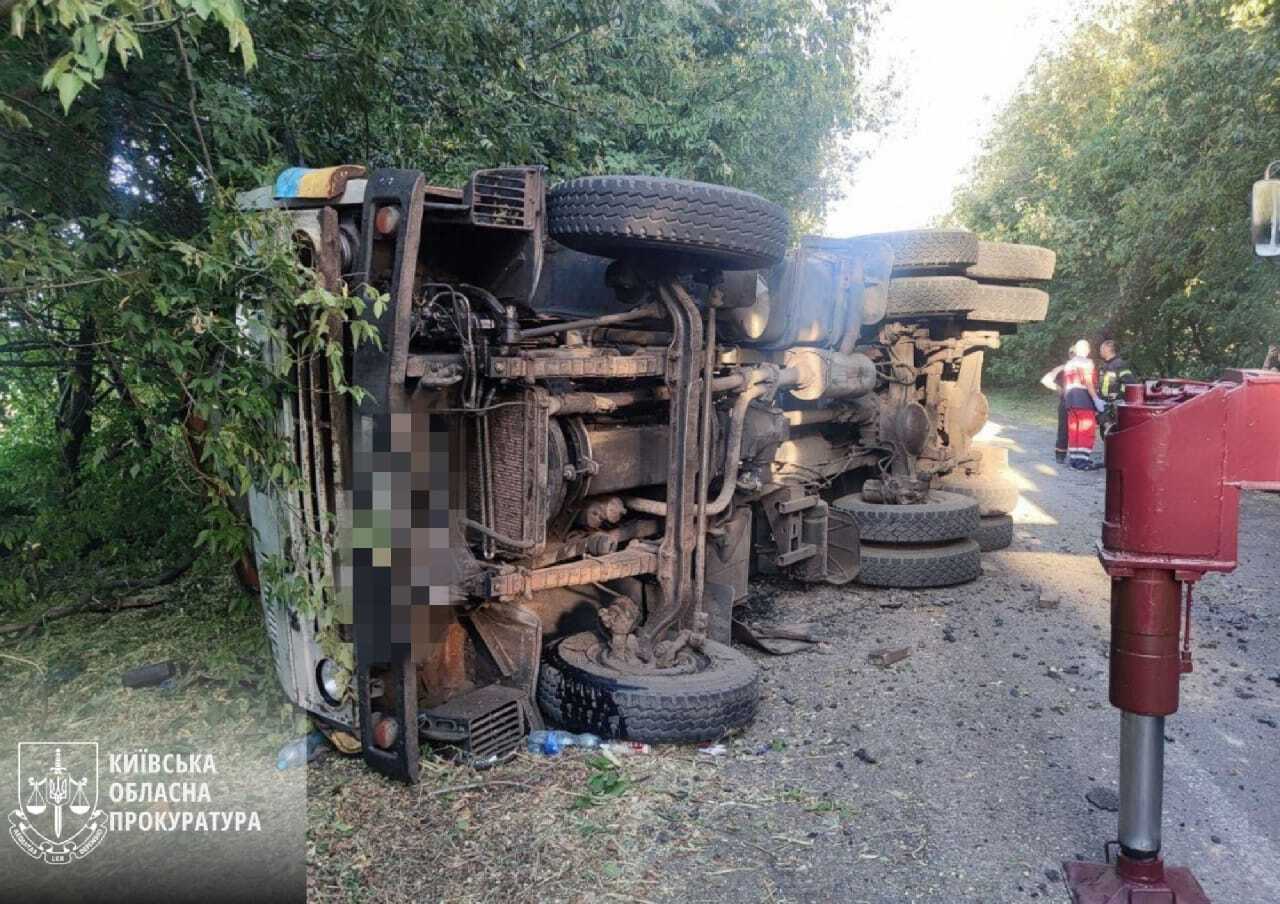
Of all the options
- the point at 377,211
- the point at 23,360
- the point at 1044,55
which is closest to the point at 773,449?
the point at 377,211

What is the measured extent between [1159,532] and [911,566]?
379cm

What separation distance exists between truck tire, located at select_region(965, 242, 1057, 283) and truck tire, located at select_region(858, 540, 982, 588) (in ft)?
7.96

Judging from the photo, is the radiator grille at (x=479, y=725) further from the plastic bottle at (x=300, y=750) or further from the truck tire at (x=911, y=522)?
the truck tire at (x=911, y=522)

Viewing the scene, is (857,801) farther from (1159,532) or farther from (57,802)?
(57,802)

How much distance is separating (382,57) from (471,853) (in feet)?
12.5

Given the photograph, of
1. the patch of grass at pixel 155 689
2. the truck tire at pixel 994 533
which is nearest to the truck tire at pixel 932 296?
the truck tire at pixel 994 533

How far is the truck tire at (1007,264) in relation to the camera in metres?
7.48

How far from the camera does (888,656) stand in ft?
15.3

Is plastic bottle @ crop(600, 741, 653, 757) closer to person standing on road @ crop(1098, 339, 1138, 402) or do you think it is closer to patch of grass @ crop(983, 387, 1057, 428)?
person standing on road @ crop(1098, 339, 1138, 402)

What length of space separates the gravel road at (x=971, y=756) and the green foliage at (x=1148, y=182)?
23.6 feet

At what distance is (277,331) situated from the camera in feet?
9.73

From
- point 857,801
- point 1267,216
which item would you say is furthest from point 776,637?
point 1267,216

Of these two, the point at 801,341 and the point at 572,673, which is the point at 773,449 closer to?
the point at 801,341

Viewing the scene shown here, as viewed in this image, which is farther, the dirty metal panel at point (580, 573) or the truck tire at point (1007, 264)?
the truck tire at point (1007, 264)
